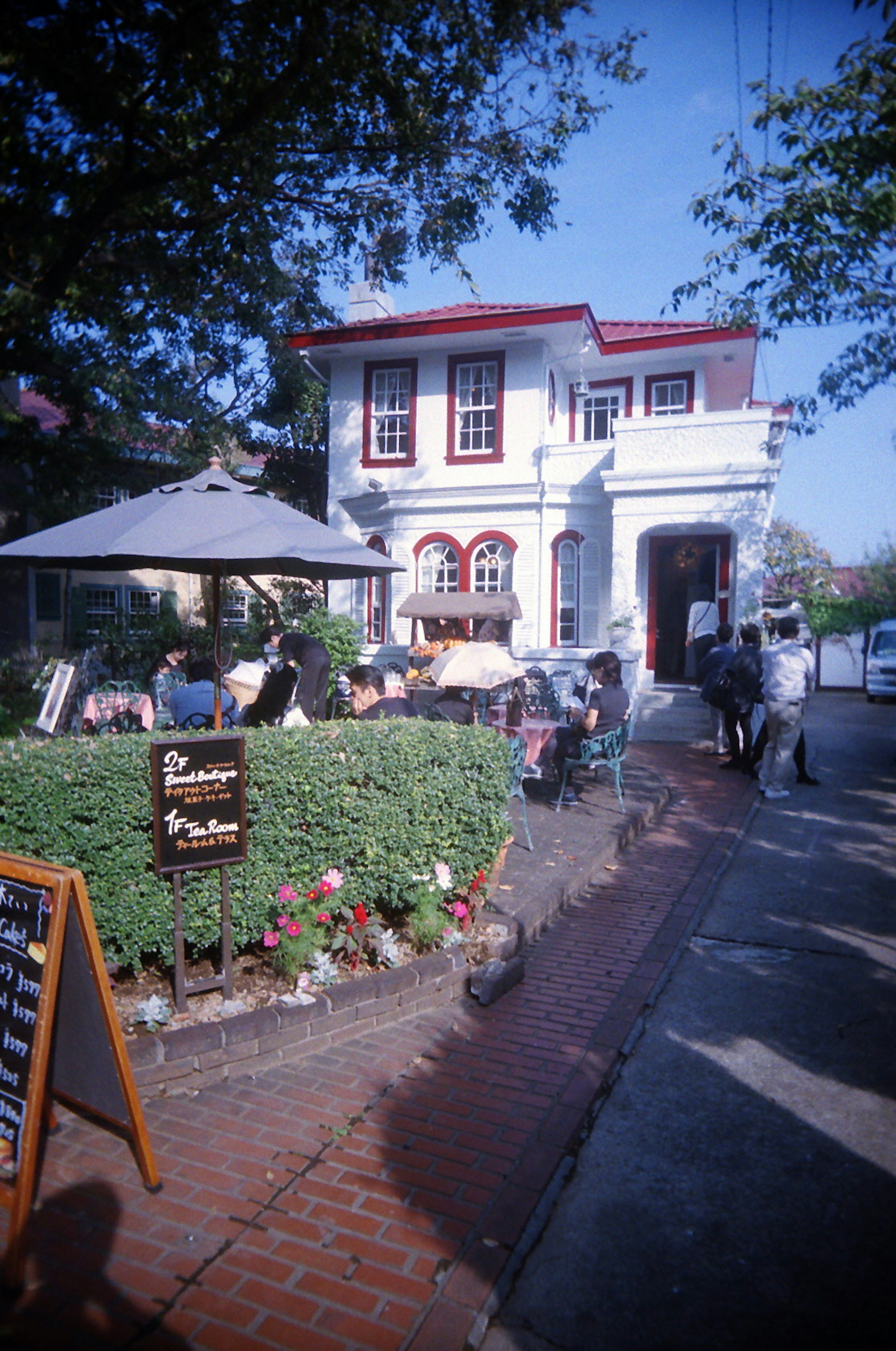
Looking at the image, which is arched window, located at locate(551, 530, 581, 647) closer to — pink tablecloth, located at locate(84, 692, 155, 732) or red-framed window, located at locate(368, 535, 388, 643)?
red-framed window, located at locate(368, 535, 388, 643)

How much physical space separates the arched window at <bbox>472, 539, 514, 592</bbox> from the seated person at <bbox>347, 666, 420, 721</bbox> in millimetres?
11140

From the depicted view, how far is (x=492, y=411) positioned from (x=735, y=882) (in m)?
13.0

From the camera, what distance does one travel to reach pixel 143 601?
2273cm

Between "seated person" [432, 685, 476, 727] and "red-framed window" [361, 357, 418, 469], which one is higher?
"red-framed window" [361, 357, 418, 469]

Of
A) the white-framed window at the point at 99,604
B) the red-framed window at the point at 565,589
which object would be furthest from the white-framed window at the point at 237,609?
the red-framed window at the point at 565,589

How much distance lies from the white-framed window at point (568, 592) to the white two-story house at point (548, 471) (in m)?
0.04

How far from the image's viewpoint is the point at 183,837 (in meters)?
4.09

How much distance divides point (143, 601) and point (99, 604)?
1.23 metres

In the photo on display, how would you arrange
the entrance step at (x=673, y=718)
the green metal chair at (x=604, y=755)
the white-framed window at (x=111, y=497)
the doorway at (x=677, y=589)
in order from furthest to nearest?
1. the white-framed window at (x=111, y=497)
2. the doorway at (x=677, y=589)
3. the entrance step at (x=673, y=718)
4. the green metal chair at (x=604, y=755)

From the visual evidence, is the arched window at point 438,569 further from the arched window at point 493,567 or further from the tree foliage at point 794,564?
the tree foliage at point 794,564

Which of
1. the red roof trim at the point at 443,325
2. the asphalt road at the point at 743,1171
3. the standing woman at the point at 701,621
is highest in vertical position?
the red roof trim at the point at 443,325

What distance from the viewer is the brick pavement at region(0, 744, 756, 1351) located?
2.59m

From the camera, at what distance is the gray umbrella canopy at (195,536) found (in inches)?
205

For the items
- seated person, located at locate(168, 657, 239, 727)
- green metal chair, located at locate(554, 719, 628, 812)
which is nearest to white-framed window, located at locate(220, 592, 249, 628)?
green metal chair, located at locate(554, 719, 628, 812)
